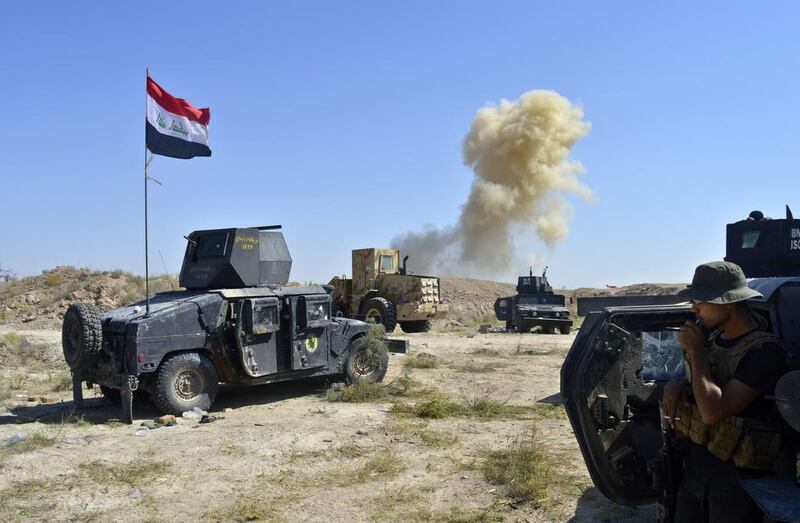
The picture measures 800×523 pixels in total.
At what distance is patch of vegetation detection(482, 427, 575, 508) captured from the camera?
18.4 feet

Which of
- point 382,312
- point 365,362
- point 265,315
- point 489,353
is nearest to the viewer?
point 265,315

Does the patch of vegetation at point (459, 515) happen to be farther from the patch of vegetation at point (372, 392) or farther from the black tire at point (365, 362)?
the black tire at point (365, 362)

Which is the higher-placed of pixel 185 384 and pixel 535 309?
pixel 535 309

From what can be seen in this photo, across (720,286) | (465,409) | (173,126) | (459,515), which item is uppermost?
(173,126)

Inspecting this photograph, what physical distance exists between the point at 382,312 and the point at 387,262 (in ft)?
6.35

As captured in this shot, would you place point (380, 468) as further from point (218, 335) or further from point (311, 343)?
point (311, 343)

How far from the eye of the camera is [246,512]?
5.39 metres

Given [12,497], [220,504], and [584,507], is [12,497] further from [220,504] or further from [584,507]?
[584,507]

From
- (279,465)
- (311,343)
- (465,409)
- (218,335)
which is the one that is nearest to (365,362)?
(311,343)

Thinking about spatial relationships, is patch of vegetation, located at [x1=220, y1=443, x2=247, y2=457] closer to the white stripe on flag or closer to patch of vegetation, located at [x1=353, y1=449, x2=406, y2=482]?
patch of vegetation, located at [x1=353, y1=449, x2=406, y2=482]

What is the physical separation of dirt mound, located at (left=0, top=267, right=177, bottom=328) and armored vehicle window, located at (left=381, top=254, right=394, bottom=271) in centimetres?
730

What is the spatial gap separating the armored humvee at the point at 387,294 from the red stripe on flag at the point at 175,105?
37.5 ft

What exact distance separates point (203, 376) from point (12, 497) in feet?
11.3

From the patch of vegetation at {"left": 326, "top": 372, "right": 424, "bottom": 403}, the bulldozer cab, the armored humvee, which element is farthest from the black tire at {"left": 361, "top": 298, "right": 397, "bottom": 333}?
A: the patch of vegetation at {"left": 326, "top": 372, "right": 424, "bottom": 403}
